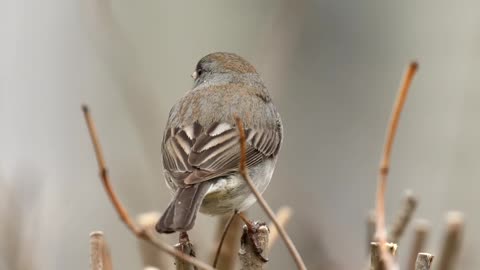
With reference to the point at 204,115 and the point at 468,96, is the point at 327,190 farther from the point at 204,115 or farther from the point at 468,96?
the point at 204,115

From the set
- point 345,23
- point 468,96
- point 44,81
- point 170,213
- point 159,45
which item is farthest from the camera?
point 345,23

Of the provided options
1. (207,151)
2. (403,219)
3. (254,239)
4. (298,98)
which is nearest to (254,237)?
(254,239)

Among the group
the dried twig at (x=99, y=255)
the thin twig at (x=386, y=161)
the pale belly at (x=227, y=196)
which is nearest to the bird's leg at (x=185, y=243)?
the pale belly at (x=227, y=196)

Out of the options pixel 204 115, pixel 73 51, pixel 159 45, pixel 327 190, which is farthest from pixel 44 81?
pixel 204 115

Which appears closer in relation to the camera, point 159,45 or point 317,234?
point 317,234

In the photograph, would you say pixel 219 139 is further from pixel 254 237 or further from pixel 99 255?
pixel 99 255

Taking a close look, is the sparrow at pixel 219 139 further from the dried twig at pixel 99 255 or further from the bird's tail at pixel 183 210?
the dried twig at pixel 99 255

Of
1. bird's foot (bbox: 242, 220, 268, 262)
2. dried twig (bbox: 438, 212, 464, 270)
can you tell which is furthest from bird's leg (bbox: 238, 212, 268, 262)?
dried twig (bbox: 438, 212, 464, 270)
